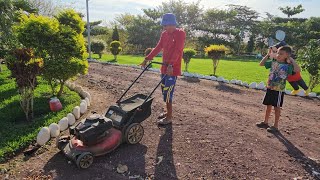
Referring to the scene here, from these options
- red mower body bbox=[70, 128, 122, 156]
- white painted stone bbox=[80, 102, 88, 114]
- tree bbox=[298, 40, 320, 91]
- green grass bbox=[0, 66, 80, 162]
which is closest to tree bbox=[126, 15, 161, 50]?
tree bbox=[298, 40, 320, 91]

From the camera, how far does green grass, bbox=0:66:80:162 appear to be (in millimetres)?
4781

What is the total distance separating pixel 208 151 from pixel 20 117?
13.7 feet

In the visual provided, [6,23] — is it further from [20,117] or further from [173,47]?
[173,47]

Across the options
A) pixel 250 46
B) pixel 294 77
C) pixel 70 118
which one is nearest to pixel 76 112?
pixel 70 118

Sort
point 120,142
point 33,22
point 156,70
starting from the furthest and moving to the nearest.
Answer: point 156,70
point 33,22
point 120,142

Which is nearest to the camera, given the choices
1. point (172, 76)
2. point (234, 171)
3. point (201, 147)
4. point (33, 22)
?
point (234, 171)

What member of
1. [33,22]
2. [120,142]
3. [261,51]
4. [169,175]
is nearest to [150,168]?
[169,175]

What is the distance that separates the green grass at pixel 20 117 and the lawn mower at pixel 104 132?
96cm

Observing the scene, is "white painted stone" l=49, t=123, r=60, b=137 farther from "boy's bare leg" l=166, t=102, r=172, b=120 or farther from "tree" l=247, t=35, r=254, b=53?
"tree" l=247, t=35, r=254, b=53

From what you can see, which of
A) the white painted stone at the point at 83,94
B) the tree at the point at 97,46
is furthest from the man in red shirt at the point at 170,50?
the tree at the point at 97,46

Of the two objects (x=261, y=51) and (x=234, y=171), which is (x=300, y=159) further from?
(x=261, y=51)

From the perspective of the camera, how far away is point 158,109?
6770 mm

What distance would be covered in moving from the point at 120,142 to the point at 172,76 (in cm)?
163

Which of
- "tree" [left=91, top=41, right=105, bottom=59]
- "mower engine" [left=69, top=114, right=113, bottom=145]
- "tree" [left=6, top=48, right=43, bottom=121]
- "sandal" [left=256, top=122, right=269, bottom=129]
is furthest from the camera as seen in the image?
"tree" [left=91, top=41, right=105, bottom=59]
